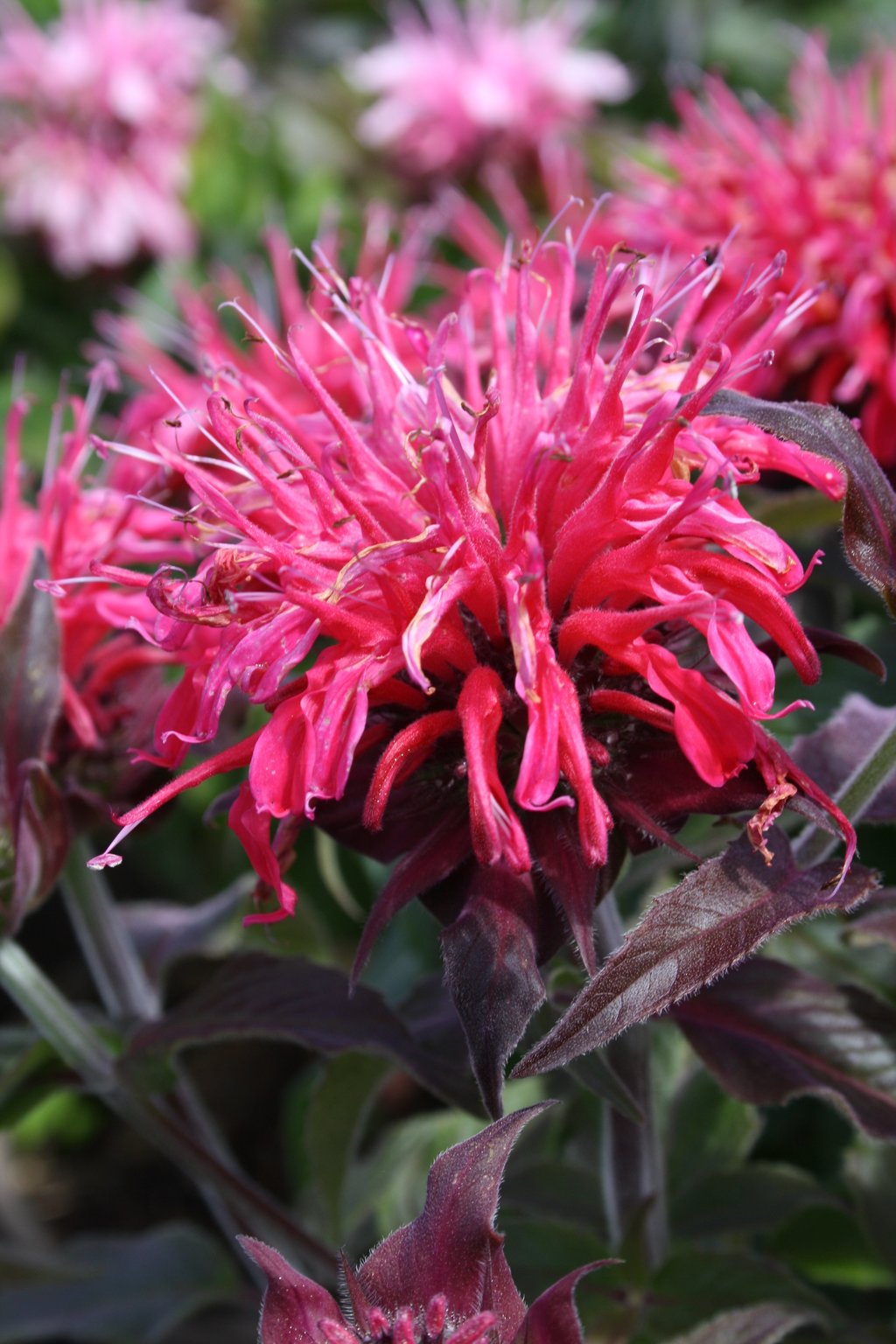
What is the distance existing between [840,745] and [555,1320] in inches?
12.5

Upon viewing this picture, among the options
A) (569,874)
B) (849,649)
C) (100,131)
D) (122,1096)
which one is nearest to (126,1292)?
(122,1096)

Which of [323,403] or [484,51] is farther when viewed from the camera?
[484,51]

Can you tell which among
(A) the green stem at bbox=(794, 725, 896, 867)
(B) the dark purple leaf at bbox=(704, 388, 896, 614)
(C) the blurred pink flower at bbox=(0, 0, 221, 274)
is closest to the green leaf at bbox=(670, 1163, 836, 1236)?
(A) the green stem at bbox=(794, 725, 896, 867)

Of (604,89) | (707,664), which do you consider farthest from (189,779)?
(604,89)

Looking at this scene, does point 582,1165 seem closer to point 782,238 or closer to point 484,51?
point 782,238

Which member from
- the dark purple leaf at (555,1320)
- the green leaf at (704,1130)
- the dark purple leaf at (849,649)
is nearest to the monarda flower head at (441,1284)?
the dark purple leaf at (555,1320)

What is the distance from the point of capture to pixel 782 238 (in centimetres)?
95

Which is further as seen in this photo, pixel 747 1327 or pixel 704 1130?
pixel 704 1130

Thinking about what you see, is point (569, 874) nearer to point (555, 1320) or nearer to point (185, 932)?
point (555, 1320)

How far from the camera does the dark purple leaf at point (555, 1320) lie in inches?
18.2

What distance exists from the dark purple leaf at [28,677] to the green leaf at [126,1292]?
421mm

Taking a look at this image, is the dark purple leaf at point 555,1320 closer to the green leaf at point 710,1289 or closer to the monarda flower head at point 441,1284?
the monarda flower head at point 441,1284

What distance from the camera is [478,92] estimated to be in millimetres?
1900

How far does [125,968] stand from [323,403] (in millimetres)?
444
